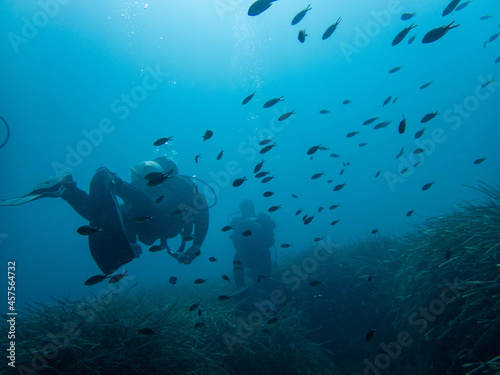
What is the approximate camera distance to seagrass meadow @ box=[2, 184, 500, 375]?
10.2 ft

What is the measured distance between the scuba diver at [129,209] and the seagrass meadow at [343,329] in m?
0.99

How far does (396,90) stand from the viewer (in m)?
84.2

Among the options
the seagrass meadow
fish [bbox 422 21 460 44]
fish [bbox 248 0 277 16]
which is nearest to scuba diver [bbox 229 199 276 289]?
the seagrass meadow

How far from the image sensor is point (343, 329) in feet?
19.8

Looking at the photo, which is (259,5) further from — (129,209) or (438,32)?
(129,209)

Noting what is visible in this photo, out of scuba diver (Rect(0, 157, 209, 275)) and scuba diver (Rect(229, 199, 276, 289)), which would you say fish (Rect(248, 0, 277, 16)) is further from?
scuba diver (Rect(229, 199, 276, 289))

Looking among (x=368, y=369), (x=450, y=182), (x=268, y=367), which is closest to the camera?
(x=268, y=367)

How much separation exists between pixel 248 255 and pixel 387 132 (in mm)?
115202

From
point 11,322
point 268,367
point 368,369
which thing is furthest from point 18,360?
point 368,369

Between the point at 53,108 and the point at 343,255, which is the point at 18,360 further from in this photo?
the point at 53,108

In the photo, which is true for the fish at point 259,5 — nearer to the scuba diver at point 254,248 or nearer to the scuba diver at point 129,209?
the scuba diver at point 129,209

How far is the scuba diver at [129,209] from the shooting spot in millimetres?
4379

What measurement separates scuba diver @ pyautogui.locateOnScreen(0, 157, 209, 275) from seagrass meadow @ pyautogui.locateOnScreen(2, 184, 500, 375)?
99 centimetres

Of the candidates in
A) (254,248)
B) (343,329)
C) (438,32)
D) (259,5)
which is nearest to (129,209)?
(254,248)
